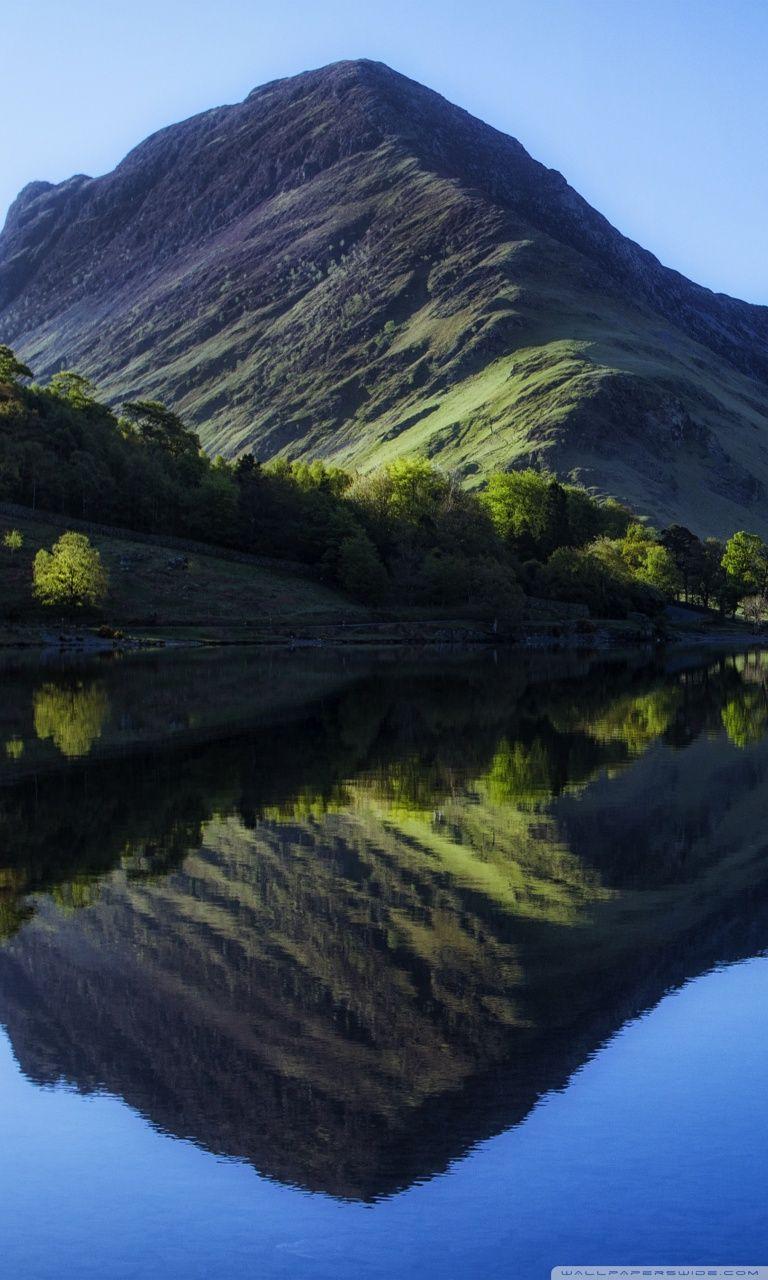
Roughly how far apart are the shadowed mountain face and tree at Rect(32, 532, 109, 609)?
89.5 meters

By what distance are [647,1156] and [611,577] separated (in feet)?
547

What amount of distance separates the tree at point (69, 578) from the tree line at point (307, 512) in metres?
32.6

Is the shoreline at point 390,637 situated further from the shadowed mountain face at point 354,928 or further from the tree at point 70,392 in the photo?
the shadowed mountain face at point 354,928

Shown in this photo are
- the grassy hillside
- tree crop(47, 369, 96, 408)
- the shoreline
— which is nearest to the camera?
the shoreline

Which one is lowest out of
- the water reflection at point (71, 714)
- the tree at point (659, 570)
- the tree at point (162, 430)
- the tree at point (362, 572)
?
the water reflection at point (71, 714)

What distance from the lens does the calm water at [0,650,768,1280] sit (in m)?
12.2

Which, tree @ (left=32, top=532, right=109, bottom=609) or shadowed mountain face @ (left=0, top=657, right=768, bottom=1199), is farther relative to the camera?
tree @ (left=32, top=532, right=109, bottom=609)

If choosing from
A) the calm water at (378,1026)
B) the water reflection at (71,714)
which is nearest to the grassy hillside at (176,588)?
the water reflection at (71,714)

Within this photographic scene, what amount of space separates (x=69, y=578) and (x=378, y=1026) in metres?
118

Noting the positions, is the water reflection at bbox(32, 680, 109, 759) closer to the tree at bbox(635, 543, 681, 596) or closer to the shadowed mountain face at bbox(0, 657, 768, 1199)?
the shadowed mountain face at bbox(0, 657, 768, 1199)

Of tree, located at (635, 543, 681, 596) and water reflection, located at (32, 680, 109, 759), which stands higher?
tree, located at (635, 543, 681, 596)

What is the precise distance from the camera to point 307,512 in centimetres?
17400

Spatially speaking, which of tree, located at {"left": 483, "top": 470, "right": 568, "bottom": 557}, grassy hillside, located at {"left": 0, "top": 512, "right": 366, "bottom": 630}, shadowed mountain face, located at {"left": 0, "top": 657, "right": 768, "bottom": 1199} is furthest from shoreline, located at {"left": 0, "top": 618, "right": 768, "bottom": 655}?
shadowed mountain face, located at {"left": 0, "top": 657, "right": 768, "bottom": 1199}

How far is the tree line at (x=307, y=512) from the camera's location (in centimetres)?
16362
